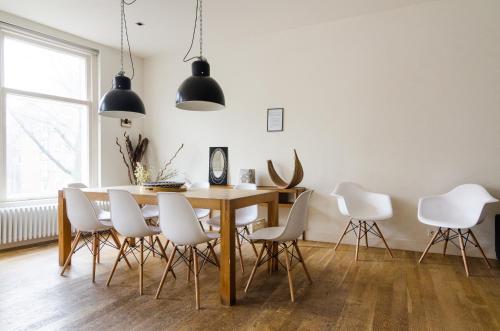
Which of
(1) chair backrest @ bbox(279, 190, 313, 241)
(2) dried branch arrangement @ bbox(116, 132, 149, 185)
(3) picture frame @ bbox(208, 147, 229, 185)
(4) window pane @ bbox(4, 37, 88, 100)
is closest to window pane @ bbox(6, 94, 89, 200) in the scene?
(4) window pane @ bbox(4, 37, 88, 100)

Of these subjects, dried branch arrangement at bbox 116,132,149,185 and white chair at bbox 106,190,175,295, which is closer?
white chair at bbox 106,190,175,295

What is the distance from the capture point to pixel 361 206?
166 inches

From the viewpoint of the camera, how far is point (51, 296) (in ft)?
8.82

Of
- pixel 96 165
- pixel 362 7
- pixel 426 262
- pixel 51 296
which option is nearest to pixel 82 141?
pixel 96 165

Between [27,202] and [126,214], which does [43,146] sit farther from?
[126,214]

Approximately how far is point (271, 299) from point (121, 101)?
234 cm

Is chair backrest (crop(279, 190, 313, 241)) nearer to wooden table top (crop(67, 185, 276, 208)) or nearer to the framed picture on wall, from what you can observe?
wooden table top (crop(67, 185, 276, 208))

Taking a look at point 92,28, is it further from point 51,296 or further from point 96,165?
point 51,296

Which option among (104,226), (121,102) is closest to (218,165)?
(121,102)

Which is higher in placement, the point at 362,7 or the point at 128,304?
the point at 362,7

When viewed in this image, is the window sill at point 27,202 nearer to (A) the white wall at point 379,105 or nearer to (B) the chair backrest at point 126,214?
(B) the chair backrest at point 126,214

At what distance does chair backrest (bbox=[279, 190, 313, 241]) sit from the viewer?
2.65 m

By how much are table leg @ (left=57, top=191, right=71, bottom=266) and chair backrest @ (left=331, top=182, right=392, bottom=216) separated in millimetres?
2875

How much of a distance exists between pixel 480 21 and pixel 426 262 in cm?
265
